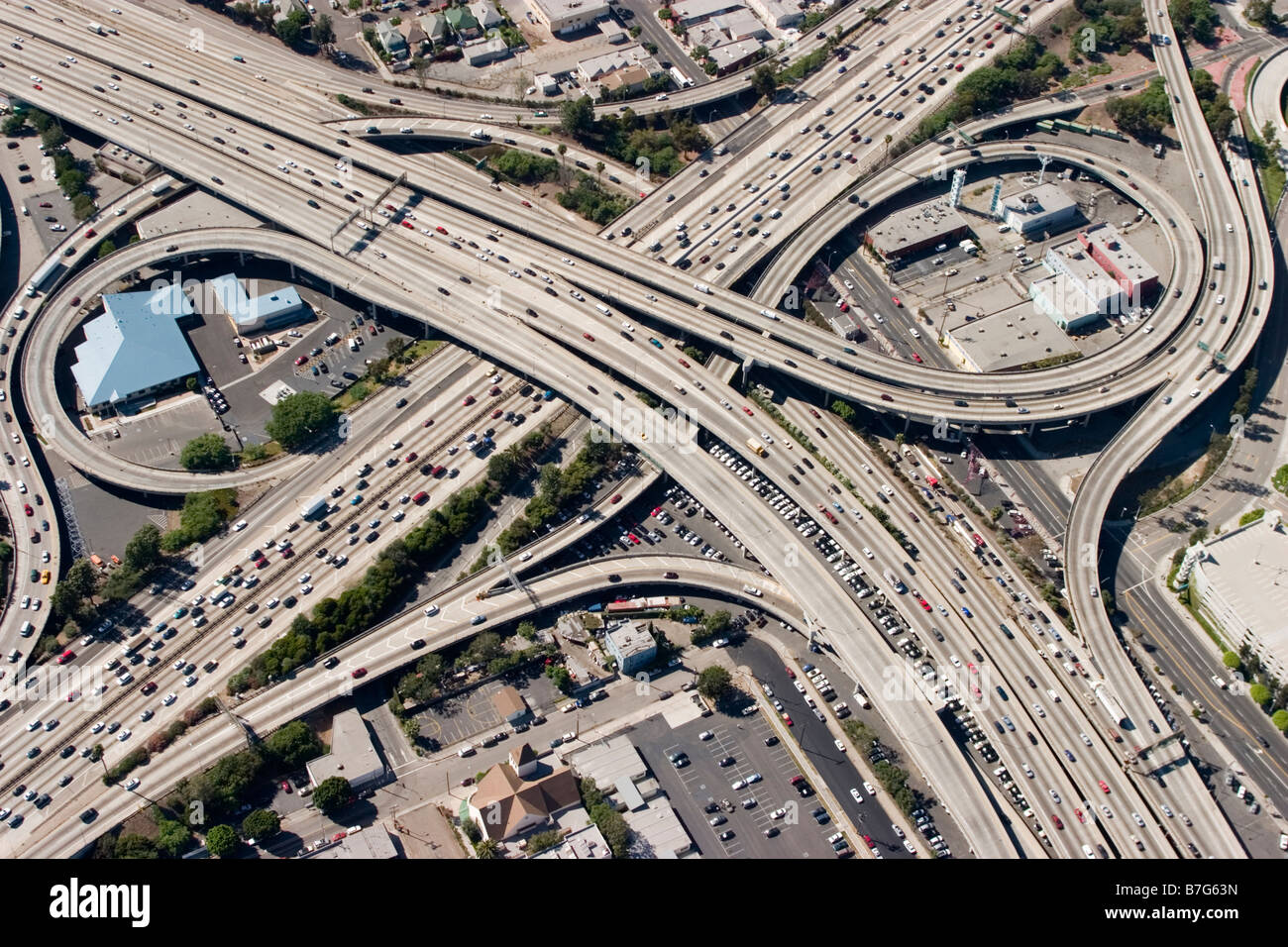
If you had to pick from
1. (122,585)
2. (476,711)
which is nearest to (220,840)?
(476,711)

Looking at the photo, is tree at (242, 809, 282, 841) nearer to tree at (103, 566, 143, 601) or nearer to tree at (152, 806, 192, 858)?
tree at (152, 806, 192, 858)

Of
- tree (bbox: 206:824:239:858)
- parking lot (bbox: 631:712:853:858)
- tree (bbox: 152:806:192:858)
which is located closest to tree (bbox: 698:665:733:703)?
parking lot (bbox: 631:712:853:858)

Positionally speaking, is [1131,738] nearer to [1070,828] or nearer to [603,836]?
[1070,828]

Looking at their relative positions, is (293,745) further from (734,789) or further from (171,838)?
(734,789)

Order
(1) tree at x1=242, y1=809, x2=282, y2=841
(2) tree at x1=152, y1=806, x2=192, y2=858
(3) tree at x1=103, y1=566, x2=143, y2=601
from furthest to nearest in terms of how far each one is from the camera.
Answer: (3) tree at x1=103, y1=566, x2=143, y2=601 → (1) tree at x1=242, y1=809, x2=282, y2=841 → (2) tree at x1=152, y1=806, x2=192, y2=858

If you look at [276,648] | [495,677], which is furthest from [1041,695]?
[276,648]

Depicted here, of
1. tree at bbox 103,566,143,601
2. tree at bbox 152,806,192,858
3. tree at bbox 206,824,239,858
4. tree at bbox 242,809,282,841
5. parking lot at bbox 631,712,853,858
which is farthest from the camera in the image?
tree at bbox 103,566,143,601
